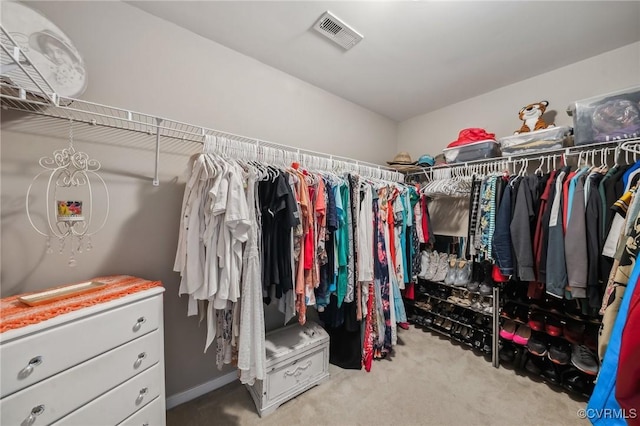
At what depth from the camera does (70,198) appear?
1203 mm

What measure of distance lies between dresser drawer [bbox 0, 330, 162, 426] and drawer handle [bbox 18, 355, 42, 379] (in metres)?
0.05

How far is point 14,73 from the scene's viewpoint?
3.04ft

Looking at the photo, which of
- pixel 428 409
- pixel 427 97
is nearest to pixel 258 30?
pixel 427 97

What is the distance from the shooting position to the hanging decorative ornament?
1.06 meters

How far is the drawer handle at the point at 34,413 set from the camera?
0.72 meters

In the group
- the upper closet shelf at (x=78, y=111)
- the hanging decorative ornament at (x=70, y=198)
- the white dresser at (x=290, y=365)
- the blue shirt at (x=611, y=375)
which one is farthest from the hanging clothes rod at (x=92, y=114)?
the blue shirt at (x=611, y=375)

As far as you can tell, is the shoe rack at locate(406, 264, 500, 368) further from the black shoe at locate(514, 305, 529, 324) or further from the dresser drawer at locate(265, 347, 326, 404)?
the dresser drawer at locate(265, 347, 326, 404)

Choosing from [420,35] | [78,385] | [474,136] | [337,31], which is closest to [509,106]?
[474,136]

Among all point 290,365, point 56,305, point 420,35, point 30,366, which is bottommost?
point 290,365

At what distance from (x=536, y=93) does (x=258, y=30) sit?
2482 mm

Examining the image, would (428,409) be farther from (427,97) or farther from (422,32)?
(427,97)

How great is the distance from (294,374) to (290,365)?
8cm

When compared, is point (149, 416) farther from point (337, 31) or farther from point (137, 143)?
point (337, 31)

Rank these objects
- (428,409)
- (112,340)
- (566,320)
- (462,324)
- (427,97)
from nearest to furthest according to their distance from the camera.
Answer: (112,340)
(428,409)
(566,320)
(462,324)
(427,97)
